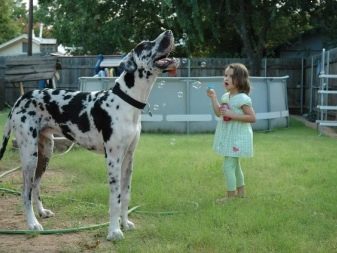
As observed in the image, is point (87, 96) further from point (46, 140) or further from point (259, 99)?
point (259, 99)

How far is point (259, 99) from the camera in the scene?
554 inches

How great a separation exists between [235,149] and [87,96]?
1955 mm

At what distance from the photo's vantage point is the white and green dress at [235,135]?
604 cm

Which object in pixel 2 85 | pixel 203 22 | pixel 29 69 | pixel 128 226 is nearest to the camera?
pixel 128 226

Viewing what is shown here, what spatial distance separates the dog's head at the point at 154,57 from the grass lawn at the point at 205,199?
1478mm

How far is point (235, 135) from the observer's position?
6113 millimetres

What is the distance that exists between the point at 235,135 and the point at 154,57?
186 centimetres

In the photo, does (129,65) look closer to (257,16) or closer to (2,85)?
(257,16)

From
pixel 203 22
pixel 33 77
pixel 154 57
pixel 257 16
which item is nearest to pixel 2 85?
pixel 203 22

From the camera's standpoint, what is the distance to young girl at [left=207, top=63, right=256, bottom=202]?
19.8 feet

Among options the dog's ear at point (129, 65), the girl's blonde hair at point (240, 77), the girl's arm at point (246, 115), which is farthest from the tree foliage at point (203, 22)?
the dog's ear at point (129, 65)

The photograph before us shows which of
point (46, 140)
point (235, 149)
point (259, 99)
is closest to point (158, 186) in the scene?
point (235, 149)

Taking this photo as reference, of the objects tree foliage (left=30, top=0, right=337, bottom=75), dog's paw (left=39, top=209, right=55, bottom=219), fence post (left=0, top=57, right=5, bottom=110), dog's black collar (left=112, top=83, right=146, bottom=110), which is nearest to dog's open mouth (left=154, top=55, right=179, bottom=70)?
dog's black collar (left=112, top=83, right=146, bottom=110)

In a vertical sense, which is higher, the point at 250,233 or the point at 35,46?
the point at 35,46
